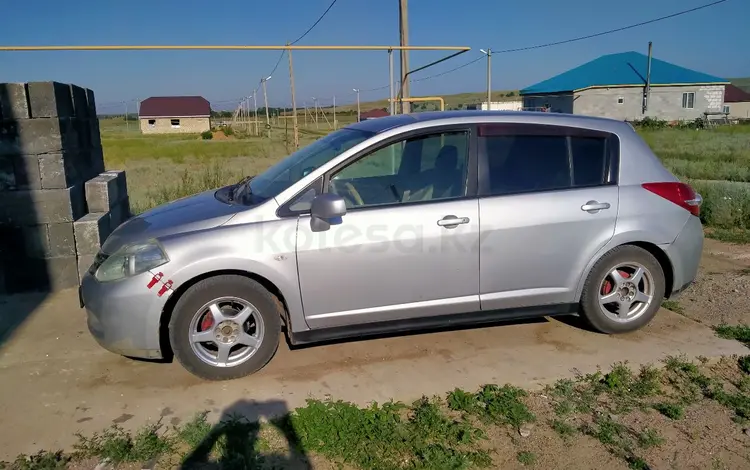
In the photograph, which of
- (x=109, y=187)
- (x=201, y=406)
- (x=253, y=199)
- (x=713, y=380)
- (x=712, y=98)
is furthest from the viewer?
(x=712, y=98)

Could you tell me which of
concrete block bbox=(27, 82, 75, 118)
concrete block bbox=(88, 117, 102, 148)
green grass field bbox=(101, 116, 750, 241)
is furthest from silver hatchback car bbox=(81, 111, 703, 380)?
green grass field bbox=(101, 116, 750, 241)

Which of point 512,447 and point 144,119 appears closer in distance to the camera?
point 512,447

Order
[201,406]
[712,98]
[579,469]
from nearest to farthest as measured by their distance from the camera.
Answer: [579,469], [201,406], [712,98]

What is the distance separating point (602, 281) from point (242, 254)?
2.71 meters

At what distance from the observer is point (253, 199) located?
171 inches

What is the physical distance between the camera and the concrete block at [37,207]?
595cm

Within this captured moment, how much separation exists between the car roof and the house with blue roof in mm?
48855

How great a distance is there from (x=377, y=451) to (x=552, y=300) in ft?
6.53

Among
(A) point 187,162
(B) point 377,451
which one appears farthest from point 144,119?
(B) point 377,451

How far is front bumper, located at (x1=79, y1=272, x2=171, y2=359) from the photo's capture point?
12.7 feet

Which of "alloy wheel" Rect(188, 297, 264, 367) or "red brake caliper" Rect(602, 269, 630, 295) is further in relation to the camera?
"red brake caliper" Rect(602, 269, 630, 295)

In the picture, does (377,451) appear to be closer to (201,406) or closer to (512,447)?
(512,447)

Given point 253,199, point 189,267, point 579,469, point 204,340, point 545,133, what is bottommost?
point 579,469

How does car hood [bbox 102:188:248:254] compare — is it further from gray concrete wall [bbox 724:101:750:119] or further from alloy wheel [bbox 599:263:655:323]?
gray concrete wall [bbox 724:101:750:119]
